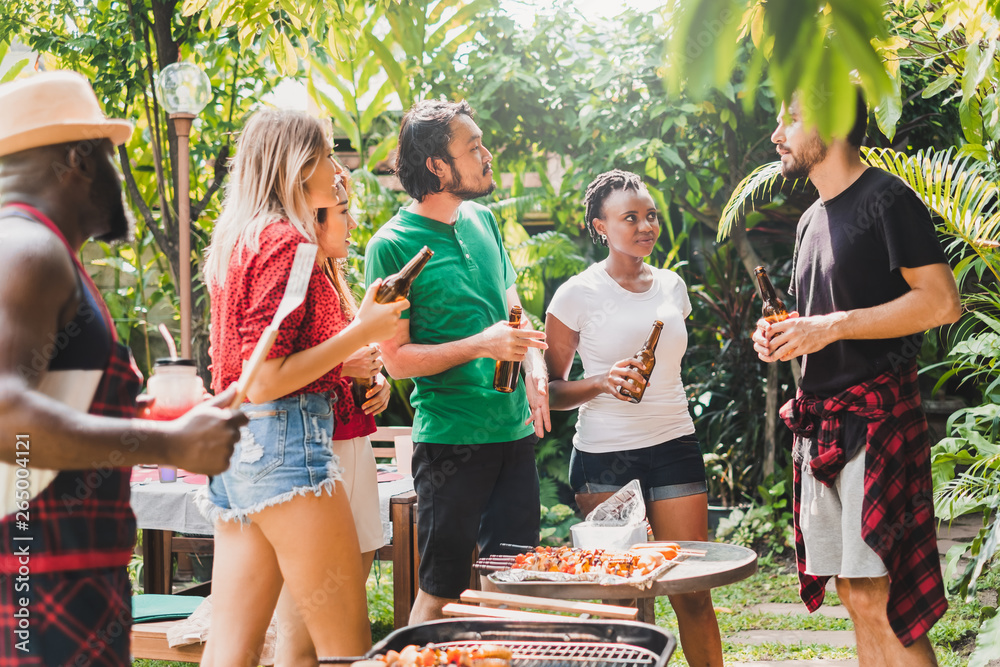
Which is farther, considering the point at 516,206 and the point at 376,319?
the point at 516,206

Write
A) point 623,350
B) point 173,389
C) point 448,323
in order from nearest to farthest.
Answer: point 173,389 → point 448,323 → point 623,350

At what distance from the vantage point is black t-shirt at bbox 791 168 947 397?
93.6 inches

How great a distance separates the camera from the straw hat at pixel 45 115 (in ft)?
4.65

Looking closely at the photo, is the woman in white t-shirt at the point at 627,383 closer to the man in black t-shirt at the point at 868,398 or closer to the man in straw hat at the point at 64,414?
the man in black t-shirt at the point at 868,398

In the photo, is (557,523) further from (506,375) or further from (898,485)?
(898,485)

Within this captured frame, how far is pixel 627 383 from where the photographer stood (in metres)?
2.74

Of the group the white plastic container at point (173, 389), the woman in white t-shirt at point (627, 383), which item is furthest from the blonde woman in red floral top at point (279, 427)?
the woman in white t-shirt at point (627, 383)

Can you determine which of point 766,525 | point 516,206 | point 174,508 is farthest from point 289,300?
point 516,206

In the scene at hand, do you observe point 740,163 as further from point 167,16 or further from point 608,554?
point 608,554

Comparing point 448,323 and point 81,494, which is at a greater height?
point 448,323

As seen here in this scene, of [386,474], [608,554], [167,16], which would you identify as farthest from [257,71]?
[608,554]

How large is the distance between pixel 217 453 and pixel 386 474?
9.51 feet

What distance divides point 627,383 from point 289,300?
1346 mm

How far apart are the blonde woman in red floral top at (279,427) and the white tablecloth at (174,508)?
163 centimetres
